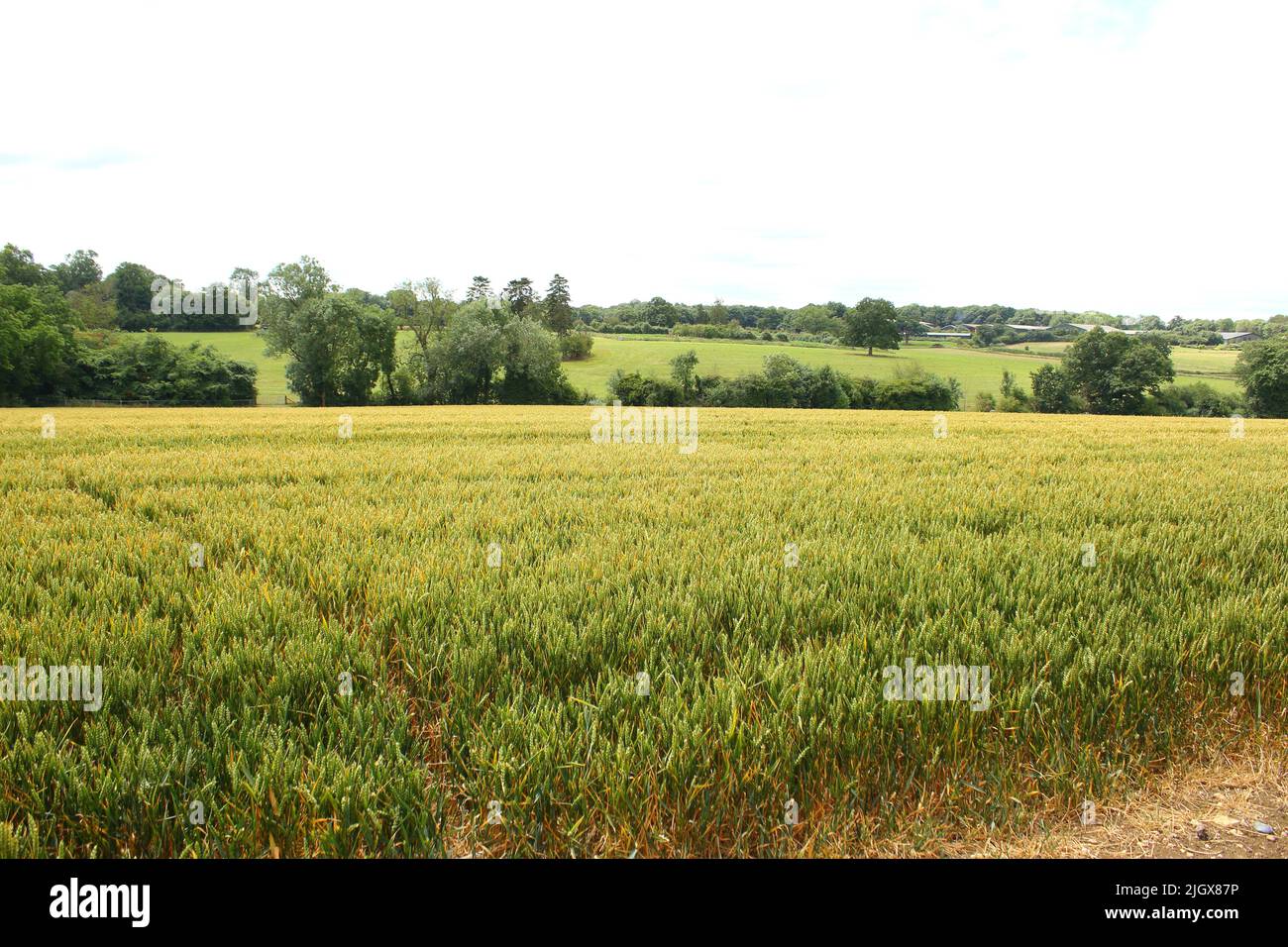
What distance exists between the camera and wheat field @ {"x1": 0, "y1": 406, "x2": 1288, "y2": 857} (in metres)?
2.12

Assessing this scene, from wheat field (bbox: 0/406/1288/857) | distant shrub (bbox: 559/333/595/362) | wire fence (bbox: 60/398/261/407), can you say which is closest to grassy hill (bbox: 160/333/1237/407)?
distant shrub (bbox: 559/333/595/362)

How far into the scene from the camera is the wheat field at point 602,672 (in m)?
2.12

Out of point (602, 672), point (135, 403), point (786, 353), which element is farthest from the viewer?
point (786, 353)

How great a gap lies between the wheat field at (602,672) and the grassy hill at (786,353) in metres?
55.2

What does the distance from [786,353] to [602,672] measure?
80.7 m

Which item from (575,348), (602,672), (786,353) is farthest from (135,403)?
(786,353)

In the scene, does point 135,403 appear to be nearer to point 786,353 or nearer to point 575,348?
point 575,348

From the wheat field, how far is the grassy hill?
2175 inches

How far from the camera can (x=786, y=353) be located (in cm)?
8006

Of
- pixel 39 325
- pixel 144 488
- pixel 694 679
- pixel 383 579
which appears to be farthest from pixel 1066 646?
pixel 39 325

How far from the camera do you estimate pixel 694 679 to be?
8.92 feet

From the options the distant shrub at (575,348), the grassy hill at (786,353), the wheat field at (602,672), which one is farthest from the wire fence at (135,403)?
the wheat field at (602,672)
